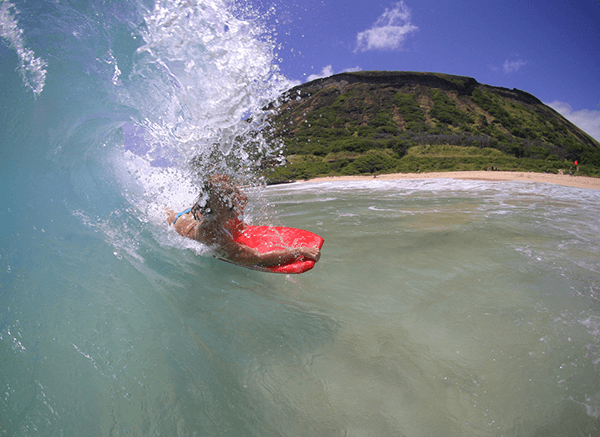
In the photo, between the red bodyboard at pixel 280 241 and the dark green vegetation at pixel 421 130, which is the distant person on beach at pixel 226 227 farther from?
the dark green vegetation at pixel 421 130

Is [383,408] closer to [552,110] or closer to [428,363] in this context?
[428,363]

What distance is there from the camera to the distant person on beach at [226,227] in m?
2.20

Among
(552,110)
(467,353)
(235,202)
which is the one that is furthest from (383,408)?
(552,110)

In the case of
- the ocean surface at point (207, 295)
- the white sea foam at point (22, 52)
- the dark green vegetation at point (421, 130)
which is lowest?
the ocean surface at point (207, 295)

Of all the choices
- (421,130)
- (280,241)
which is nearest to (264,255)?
(280,241)

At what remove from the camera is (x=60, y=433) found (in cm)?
114

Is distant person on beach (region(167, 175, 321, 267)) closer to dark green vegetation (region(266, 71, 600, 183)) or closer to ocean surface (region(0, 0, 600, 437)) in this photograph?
ocean surface (region(0, 0, 600, 437))

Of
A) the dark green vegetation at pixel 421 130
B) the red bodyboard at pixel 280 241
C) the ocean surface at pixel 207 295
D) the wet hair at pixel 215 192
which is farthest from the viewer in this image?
the dark green vegetation at pixel 421 130

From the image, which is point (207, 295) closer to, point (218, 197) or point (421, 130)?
point (218, 197)

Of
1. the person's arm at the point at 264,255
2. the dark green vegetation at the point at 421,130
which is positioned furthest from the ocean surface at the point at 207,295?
the dark green vegetation at the point at 421,130

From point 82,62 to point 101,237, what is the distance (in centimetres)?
164

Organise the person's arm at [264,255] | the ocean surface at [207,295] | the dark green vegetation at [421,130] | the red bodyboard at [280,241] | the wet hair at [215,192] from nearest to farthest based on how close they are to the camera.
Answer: the ocean surface at [207,295] → the wet hair at [215,192] → the person's arm at [264,255] → the red bodyboard at [280,241] → the dark green vegetation at [421,130]

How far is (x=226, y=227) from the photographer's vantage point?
2355 mm

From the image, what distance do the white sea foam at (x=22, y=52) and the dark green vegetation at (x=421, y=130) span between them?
61.4 ft
